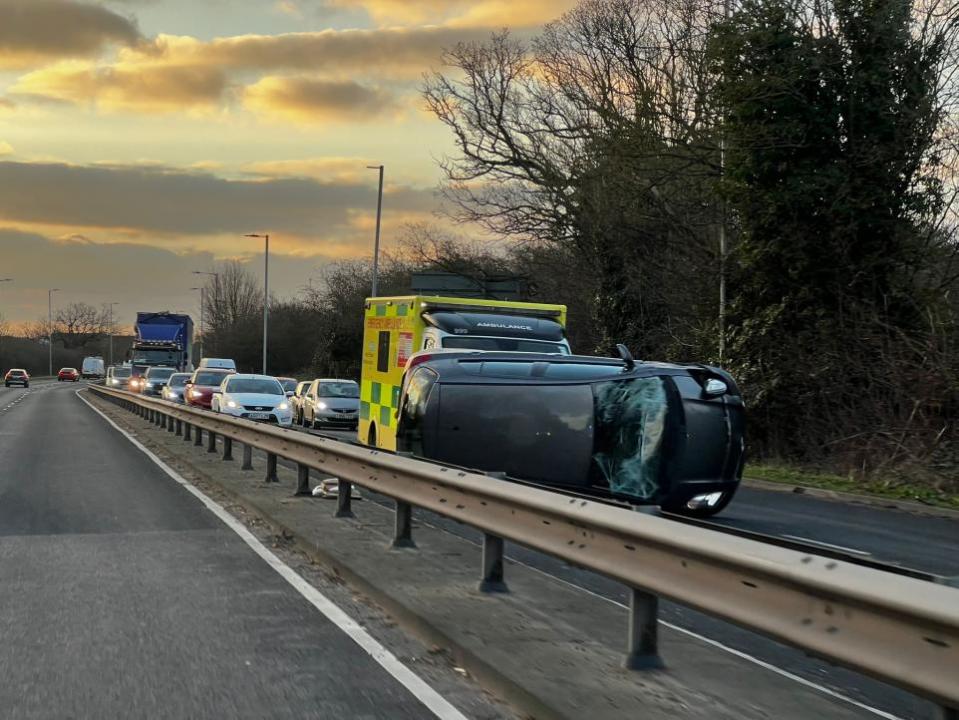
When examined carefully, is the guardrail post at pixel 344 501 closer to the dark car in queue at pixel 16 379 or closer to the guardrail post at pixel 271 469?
the guardrail post at pixel 271 469

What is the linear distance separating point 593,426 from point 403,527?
2198 mm

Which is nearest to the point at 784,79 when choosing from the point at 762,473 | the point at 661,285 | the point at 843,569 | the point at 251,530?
the point at 762,473

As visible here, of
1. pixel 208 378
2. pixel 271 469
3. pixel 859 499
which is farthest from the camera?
pixel 208 378

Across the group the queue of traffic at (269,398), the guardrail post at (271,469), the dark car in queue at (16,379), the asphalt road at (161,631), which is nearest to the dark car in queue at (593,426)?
the asphalt road at (161,631)

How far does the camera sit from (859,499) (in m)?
15.4

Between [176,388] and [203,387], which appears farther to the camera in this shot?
[176,388]

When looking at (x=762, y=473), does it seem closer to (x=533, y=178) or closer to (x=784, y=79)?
(x=784, y=79)

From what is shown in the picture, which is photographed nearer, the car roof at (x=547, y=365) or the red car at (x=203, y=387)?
the car roof at (x=547, y=365)

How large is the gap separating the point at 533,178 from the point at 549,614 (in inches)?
1196

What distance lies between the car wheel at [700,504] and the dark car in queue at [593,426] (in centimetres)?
1

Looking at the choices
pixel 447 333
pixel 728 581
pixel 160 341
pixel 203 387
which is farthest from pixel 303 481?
pixel 160 341

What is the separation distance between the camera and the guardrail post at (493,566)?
7.49 m

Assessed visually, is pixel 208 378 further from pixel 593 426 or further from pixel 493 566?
pixel 493 566

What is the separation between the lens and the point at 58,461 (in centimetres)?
2019
